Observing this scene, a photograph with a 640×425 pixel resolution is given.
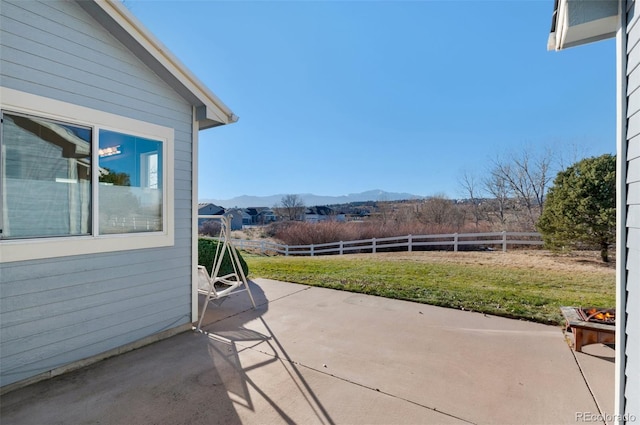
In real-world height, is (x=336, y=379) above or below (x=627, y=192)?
below

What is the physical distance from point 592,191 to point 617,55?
26.8 feet

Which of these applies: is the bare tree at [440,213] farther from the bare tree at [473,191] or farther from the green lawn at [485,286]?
the green lawn at [485,286]

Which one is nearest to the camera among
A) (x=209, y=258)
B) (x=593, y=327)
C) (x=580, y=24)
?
(x=580, y=24)

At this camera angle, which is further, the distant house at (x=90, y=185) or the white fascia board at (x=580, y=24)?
the distant house at (x=90, y=185)

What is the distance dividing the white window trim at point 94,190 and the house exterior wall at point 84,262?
0.20 feet

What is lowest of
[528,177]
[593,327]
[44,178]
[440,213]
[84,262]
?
[593,327]

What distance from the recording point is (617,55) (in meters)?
1.85

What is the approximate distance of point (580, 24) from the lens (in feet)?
6.61

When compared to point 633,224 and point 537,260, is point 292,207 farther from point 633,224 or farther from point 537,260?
point 633,224

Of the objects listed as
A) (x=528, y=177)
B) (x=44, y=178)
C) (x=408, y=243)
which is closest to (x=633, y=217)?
(x=44, y=178)

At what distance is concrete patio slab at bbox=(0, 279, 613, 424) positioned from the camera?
2109 millimetres

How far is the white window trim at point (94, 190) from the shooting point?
93.4 inches

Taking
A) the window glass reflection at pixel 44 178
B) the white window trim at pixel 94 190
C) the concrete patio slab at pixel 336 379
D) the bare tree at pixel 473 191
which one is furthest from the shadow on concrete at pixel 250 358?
the bare tree at pixel 473 191

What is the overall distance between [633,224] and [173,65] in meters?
4.19
